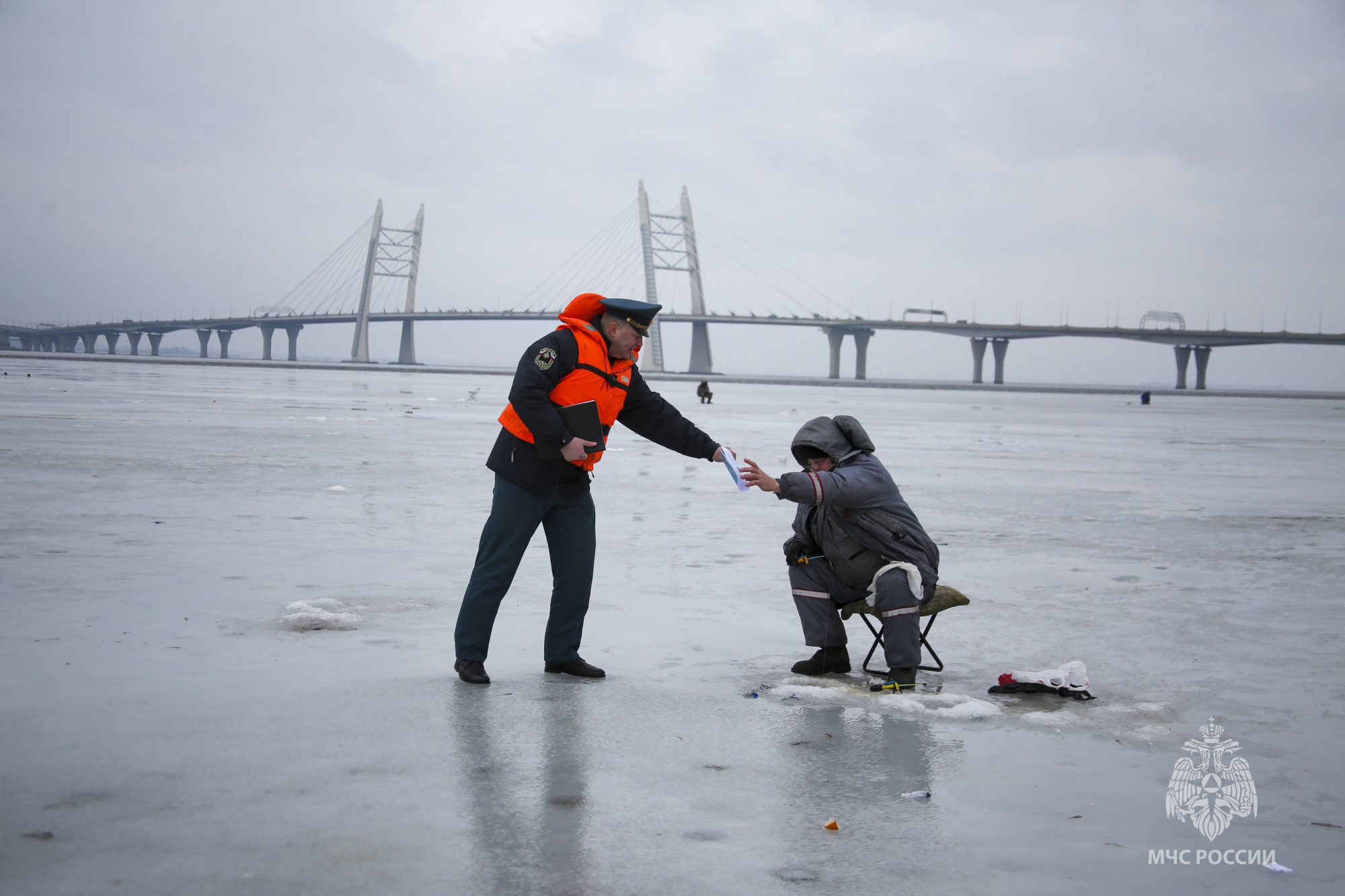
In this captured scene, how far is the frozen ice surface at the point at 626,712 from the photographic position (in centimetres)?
259

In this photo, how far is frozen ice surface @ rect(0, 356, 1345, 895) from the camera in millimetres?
2590

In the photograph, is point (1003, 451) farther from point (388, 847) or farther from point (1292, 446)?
point (388, 847)

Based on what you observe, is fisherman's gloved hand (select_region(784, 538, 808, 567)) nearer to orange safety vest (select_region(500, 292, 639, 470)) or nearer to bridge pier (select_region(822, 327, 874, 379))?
orange safety vest (select_region(500, 292, 639, 470))

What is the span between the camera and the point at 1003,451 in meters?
16.5

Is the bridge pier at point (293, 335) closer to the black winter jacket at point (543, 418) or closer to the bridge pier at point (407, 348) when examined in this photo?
the bridge pier at point (407, 348)

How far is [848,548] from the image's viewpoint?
4.31 m

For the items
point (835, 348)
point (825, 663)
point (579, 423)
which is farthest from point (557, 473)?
point (835, 348)

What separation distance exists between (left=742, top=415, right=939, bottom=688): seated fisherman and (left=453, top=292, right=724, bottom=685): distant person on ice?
64 cm

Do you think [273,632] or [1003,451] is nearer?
[273,632]

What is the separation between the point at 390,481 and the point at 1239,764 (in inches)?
314

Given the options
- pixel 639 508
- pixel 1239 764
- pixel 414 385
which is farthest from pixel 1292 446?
pixel 414 385

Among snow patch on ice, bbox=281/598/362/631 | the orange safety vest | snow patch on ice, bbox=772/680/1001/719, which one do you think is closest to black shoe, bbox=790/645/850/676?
snow patch on ice, bbox=772/680/1001/719

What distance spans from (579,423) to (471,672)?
38.1 inches

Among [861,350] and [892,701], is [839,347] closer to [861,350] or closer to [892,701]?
[861,350]
